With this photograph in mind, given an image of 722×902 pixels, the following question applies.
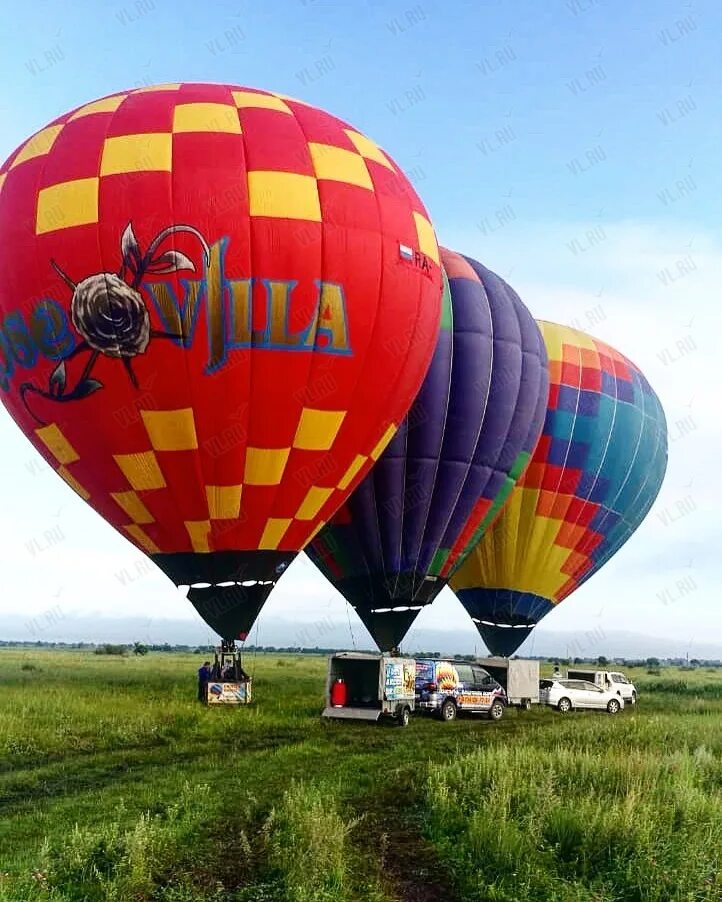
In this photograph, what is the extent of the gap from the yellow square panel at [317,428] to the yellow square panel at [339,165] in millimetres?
4744

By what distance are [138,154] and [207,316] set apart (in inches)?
141

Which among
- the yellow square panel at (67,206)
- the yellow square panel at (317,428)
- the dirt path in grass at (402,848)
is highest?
the yellow square panel at (67,206)

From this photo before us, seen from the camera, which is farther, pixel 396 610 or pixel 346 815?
pixel 396 610

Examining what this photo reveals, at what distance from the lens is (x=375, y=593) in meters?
26.1

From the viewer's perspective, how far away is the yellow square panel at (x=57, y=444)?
20.3m

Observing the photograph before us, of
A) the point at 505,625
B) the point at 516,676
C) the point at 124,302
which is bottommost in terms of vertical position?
the point at 516,676

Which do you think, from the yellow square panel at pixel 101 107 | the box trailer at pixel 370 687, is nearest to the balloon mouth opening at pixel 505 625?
the box trailer at pixel 370 687

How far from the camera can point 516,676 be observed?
91.0ft

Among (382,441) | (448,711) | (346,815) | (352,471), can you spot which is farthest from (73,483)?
(346,815)

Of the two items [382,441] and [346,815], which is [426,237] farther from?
[346,815]

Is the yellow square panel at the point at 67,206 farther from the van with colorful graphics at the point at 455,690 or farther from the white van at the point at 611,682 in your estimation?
the white van at the point at 611,682

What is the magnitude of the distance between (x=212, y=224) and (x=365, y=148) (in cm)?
470

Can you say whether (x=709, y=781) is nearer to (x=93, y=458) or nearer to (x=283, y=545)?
(x=283, y=545)

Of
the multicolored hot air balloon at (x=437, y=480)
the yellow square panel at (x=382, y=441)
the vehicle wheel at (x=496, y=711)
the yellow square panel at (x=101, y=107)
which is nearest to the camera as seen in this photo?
the yellow square panel at (x=101, y=107)
